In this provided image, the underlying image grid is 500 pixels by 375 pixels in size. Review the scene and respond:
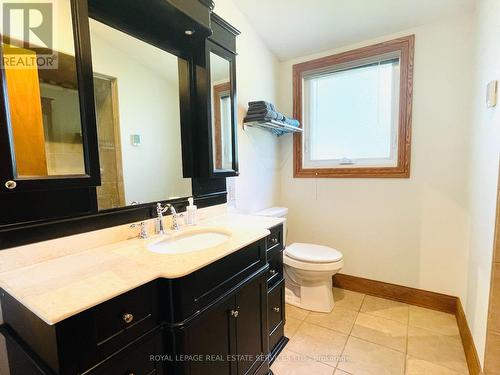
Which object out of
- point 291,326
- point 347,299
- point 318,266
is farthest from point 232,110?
point 347,299

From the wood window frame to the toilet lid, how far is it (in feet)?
2.26

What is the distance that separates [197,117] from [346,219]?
5.22 ft

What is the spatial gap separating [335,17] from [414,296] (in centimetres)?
228

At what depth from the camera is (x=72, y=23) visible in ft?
2.82

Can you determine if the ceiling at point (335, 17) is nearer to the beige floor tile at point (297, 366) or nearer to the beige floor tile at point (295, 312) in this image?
the beige floor tile at point (295, 312)

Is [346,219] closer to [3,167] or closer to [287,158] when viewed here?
[287,158]

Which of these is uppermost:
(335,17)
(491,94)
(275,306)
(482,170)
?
(335,17)

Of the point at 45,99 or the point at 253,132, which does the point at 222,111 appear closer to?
the point at 253,132

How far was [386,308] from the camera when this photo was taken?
2.05 meters

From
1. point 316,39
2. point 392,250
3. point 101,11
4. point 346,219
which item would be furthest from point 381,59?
point 101,11

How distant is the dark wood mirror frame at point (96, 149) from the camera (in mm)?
852

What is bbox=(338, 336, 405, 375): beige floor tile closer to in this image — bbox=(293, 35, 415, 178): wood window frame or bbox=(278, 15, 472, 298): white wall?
bbox=(278, 15, 472, 298): white wall

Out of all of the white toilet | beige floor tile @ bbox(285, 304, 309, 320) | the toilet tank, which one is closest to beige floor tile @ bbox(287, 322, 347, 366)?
beige floor tile @ bbox(285, 304, 309, 320)

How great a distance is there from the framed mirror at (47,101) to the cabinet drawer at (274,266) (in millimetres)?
1032
